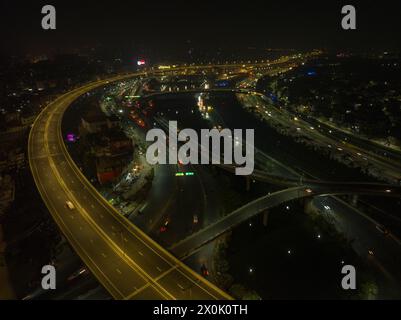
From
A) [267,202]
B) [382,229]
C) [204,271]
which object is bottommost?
[204,271]

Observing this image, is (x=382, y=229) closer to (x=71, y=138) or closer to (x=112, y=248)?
(x=112, y=248)

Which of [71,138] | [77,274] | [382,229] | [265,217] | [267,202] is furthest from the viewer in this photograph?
[71,138]

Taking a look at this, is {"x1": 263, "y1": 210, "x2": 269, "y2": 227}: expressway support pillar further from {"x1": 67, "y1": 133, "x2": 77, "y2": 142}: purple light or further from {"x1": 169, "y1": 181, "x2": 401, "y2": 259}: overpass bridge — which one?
{"x1": 67, "y1": 133, "x2": 77, "y2": 142}: purple light

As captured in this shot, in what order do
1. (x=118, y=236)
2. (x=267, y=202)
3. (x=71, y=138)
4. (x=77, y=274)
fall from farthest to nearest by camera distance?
(x=71, y=138) → (x=267, y=202) → (x=77, y=274) → (x=118, y=236)

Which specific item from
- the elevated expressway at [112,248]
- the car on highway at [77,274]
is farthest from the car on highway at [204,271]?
the car on highway at [77,274]

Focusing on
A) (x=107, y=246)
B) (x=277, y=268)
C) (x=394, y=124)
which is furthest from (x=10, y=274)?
(x=394, y=124)

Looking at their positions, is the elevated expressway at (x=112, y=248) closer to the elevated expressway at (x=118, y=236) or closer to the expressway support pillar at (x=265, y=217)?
the elevated expressway at (x=118, y=236)

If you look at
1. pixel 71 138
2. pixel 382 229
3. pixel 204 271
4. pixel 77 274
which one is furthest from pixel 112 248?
pixel 71 138

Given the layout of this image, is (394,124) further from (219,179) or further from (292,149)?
(219,179)
